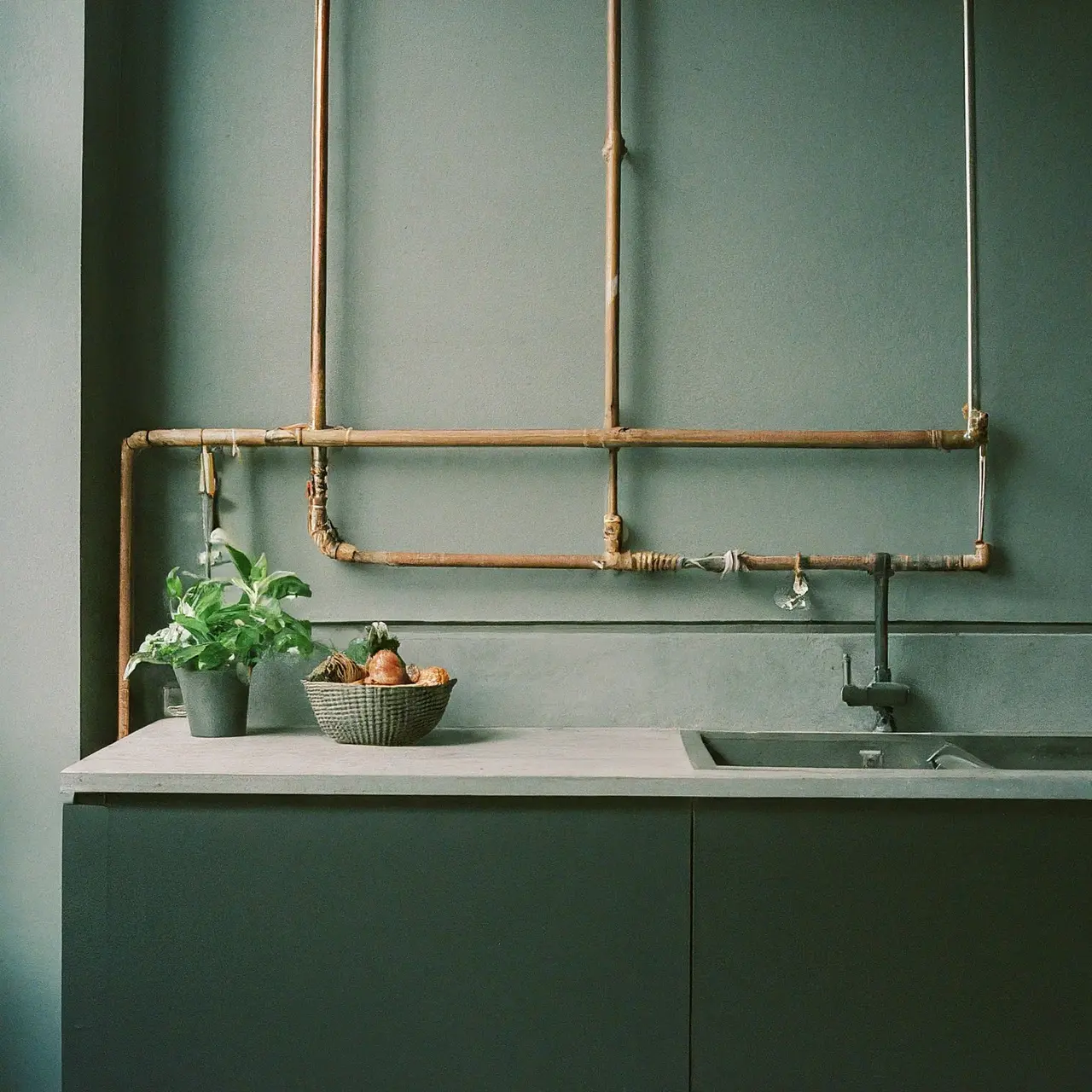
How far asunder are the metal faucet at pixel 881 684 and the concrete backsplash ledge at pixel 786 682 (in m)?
0.06

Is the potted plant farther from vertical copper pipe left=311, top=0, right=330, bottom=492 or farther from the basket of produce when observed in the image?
vertical copper pipe left=311, top=0, right=330, bottom=492

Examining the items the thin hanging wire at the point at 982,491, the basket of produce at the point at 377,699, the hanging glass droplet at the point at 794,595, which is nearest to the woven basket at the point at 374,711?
the basket of produce at the point at 377,699

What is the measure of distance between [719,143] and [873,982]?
1513 mm

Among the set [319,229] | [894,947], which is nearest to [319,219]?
[319,229]

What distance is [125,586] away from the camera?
1.84m

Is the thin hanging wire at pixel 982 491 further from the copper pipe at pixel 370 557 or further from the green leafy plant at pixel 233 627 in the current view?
the green leafy plant at pixel 233 627

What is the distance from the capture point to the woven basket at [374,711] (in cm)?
155

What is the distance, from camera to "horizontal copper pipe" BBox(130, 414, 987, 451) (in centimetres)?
182

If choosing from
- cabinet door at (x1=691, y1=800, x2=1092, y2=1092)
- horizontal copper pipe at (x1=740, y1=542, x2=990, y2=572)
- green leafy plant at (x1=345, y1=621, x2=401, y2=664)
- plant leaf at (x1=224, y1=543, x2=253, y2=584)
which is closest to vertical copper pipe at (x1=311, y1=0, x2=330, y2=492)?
plant leaf at (x1=224, y1=543, x2=253, y2=584)

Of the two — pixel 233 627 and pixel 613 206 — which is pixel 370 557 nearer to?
pixel 233 627

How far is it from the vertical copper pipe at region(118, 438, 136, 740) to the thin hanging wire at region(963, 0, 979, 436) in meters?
A: 1.61

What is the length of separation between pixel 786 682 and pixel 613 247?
0.90 meters

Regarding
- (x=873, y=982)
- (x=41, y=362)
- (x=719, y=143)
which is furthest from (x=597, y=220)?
(x=873, y=982)

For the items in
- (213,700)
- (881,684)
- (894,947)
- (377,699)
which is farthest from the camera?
(881,684)
